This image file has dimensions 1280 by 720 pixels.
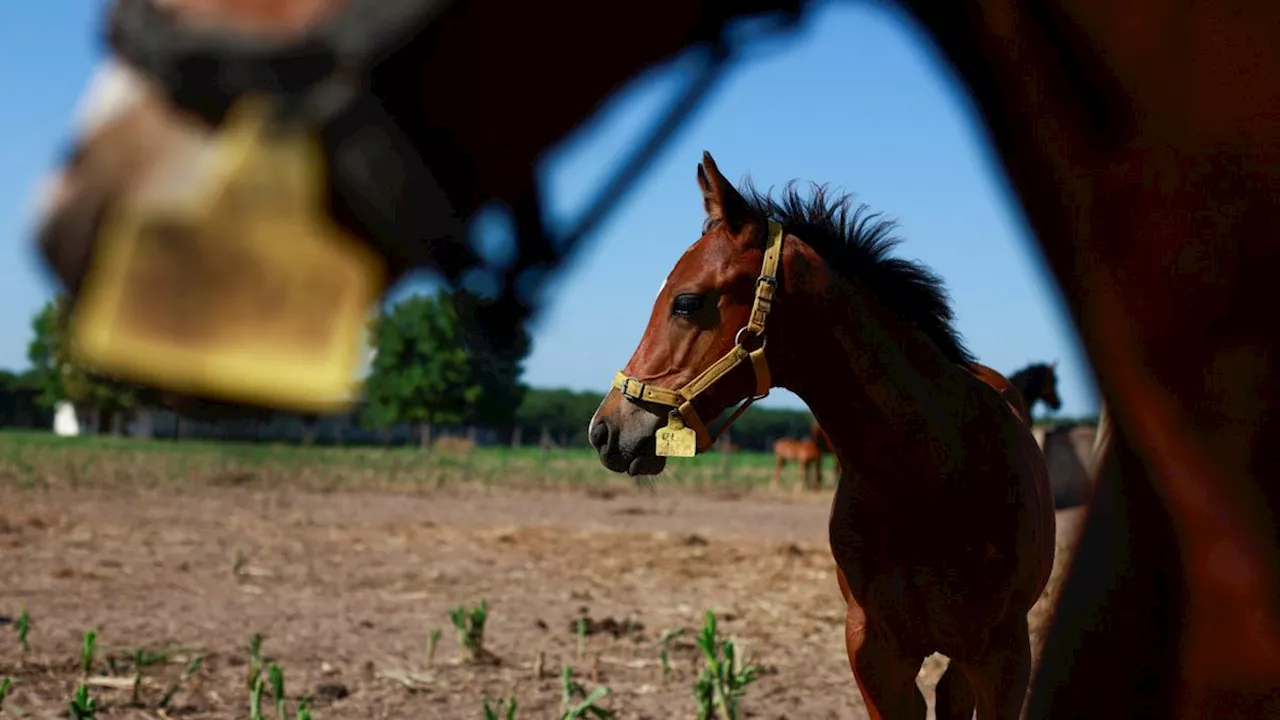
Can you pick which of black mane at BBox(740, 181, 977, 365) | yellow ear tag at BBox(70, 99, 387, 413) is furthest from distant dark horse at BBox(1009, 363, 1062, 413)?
yellow ear tag at BBox(70, 99, 387, 413)

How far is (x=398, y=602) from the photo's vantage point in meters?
7.82

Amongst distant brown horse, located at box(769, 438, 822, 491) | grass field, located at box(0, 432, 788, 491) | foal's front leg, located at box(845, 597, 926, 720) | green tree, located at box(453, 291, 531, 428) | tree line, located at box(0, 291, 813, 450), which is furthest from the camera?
distant brown horse, located at box(769, 438, 822, 491)

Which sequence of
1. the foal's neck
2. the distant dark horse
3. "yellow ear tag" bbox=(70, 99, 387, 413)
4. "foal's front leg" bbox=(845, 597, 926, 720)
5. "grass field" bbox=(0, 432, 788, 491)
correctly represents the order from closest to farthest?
1. "yellow ear tag" bbox=(70, 99, 387, 413)
2. the foal's neck
3. "foal's front leg" bbox=(845, 597, 926, 720)
4. the distant dark horse
5. "grass field" bbox=(0, 432, 788, 491)

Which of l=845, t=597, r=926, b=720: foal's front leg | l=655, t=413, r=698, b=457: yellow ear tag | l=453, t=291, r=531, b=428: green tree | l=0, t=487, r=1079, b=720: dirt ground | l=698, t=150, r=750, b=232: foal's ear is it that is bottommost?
l=0, t=487, r=1079, b=720: dirt ground

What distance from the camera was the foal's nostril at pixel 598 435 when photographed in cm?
228

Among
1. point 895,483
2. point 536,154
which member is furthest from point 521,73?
point 895,483

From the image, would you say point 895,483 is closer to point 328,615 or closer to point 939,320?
point 939,320

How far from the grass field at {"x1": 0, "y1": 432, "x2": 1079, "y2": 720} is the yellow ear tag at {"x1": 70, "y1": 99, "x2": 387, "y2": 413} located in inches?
8.4

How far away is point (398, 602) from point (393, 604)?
0.08m

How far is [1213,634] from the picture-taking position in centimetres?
156

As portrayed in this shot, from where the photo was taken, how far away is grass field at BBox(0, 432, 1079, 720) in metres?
5.13

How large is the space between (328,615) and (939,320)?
18.1ft

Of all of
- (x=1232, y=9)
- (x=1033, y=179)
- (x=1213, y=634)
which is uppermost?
(x=1232, y=9)

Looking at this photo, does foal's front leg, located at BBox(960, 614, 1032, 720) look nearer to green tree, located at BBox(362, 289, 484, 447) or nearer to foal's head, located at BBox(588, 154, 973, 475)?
foal's head, located at BBox(588, 154, 973, 475)
